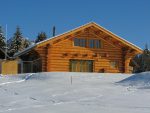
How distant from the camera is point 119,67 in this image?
43188 mm

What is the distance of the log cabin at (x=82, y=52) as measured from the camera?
40375mm

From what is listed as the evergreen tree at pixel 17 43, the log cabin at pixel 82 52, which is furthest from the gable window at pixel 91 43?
the evergreen tree at pixel 17 43

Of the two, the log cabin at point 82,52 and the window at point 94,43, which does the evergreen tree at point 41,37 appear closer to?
the log cabin at point 82,52

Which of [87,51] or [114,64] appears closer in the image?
[87,51]

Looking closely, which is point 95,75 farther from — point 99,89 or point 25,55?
point 25,55

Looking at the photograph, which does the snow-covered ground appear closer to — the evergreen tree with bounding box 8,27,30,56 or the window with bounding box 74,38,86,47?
the window with bounding box 74,38,86,47

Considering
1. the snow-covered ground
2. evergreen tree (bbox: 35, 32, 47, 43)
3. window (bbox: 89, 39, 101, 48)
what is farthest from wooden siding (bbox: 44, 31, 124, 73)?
evergreen tree (bbox: 35, 32, 47, 43)

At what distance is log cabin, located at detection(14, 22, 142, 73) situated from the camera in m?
40.4

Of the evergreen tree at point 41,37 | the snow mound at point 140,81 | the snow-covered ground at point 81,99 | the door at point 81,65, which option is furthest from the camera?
the evergreen tree at point 41,37

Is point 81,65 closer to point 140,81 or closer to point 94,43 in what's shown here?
point 94,43

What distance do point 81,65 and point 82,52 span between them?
123 cm

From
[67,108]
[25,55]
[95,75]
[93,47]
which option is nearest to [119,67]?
[93,47]

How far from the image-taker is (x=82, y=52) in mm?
41656

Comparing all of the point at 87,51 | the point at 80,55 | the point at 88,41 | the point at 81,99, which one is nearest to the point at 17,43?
the point at 88,41
